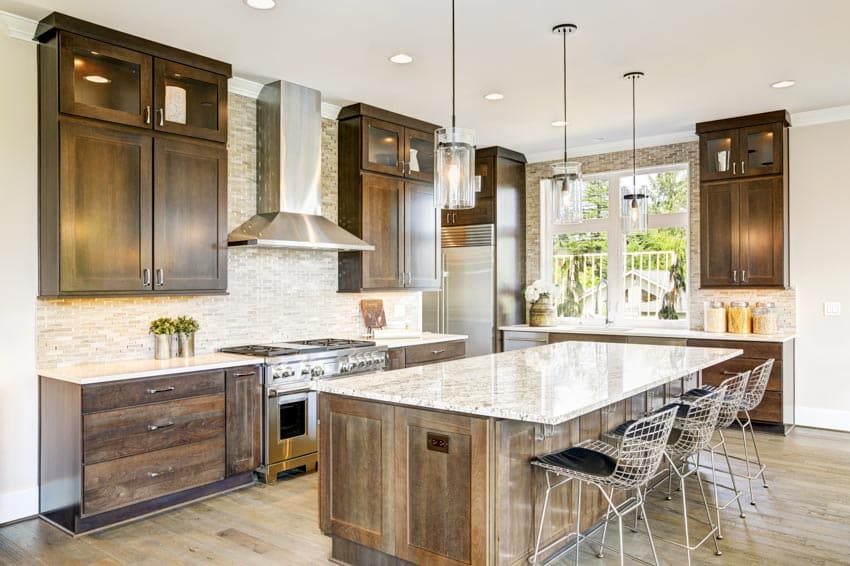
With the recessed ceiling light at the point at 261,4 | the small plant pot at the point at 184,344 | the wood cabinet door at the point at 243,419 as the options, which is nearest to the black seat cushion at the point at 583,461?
the wood cabinet door at the point at 243,419

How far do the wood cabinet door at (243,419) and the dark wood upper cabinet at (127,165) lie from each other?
666mm

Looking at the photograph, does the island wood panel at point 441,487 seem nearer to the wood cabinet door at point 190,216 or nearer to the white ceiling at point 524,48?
the wood cabinet door at point 190,216

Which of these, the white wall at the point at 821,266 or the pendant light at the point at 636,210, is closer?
the pendant light at the point at 636,210

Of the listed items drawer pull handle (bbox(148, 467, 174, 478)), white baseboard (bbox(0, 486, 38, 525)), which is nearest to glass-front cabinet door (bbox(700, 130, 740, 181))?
drawer pull handle (bbox(148, 467, 174, 478))

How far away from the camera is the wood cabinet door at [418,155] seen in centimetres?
583

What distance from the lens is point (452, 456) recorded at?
2.54 m

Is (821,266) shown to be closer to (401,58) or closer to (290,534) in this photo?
(401,58)

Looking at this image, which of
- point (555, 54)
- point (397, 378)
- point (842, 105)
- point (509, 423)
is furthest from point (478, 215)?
point (509, 423)

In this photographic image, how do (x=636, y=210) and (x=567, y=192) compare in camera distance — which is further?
(x=636, y=210)

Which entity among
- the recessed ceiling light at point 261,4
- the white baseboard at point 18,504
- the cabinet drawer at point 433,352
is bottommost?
the white baseboard at point 18,504

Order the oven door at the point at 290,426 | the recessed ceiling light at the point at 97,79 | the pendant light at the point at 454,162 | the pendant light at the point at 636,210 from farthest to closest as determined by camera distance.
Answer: the pendant light at the point at 636,210 < the oven door at the point at 290,426 < the recessed ceiling light at the point at 97,79 < the pendant light at the point at 454,162

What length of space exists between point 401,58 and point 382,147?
53.9 inches

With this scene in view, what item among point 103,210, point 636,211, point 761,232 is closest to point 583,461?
point 636,211

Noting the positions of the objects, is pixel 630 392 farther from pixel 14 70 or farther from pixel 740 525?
pixel 14 70
